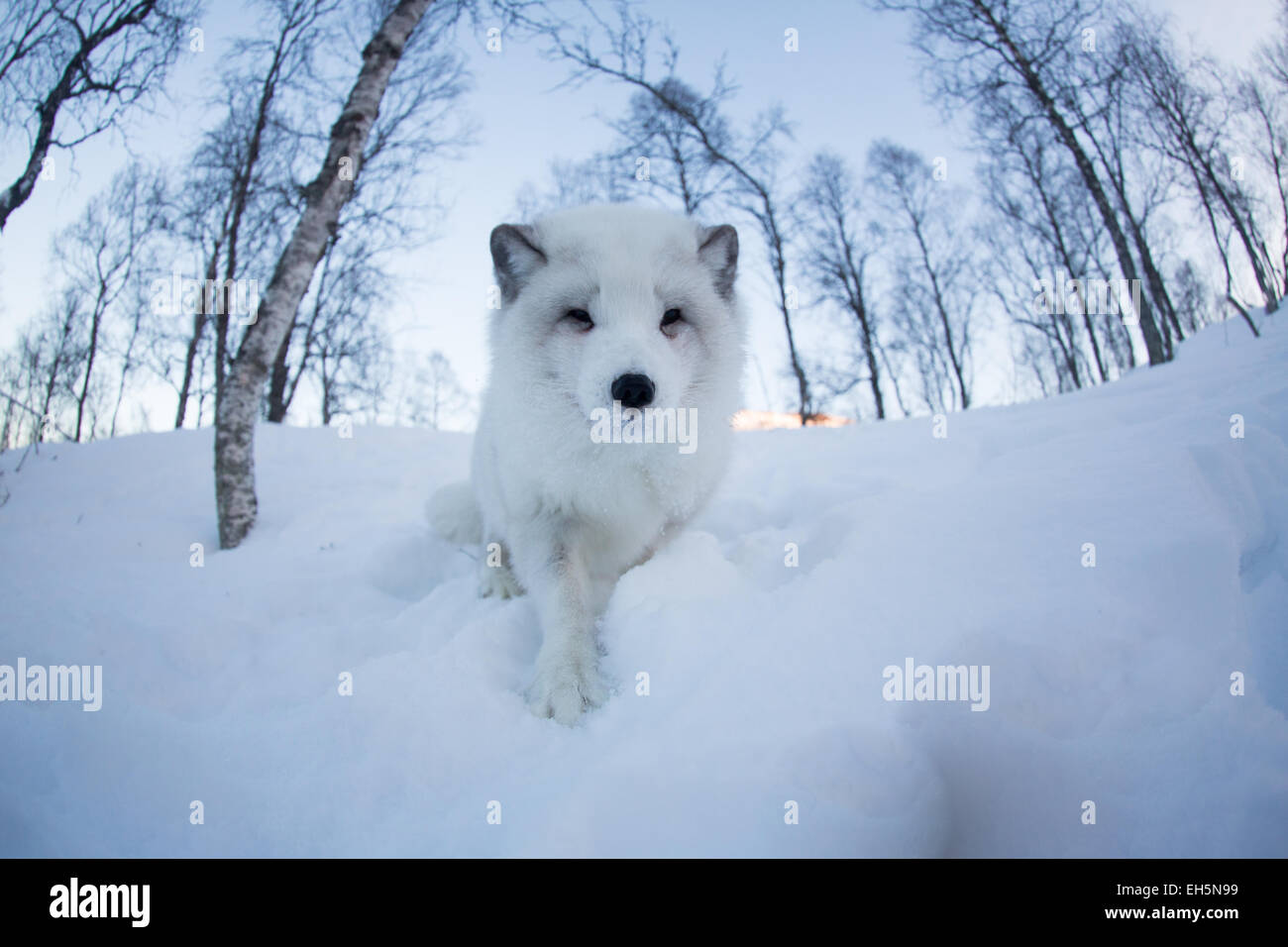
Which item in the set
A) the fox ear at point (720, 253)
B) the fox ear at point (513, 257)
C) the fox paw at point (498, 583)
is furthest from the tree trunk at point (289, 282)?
the fox ear at point (720, 253)

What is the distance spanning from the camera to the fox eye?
2.09 metres

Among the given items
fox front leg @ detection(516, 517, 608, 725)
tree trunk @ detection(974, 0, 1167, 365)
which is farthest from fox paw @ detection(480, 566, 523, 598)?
tree trunk @ detection(974, 0, 1167, 365)

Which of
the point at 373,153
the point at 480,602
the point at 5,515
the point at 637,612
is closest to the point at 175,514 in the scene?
the point at 5,515

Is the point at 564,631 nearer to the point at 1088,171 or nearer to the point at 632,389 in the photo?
the point at 632,389

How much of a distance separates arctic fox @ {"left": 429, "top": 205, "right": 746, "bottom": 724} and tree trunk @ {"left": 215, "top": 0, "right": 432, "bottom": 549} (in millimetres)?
3069

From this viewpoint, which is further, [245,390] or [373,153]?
[373,153]

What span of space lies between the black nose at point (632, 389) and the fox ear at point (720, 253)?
1034mm

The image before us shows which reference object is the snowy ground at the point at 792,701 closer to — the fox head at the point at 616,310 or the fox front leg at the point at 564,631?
the fox front leg at the point at 564,631

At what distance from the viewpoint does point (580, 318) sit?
2117 mm

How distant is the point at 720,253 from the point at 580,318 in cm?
86

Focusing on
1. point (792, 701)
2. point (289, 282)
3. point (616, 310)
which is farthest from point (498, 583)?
point (289, 282)
